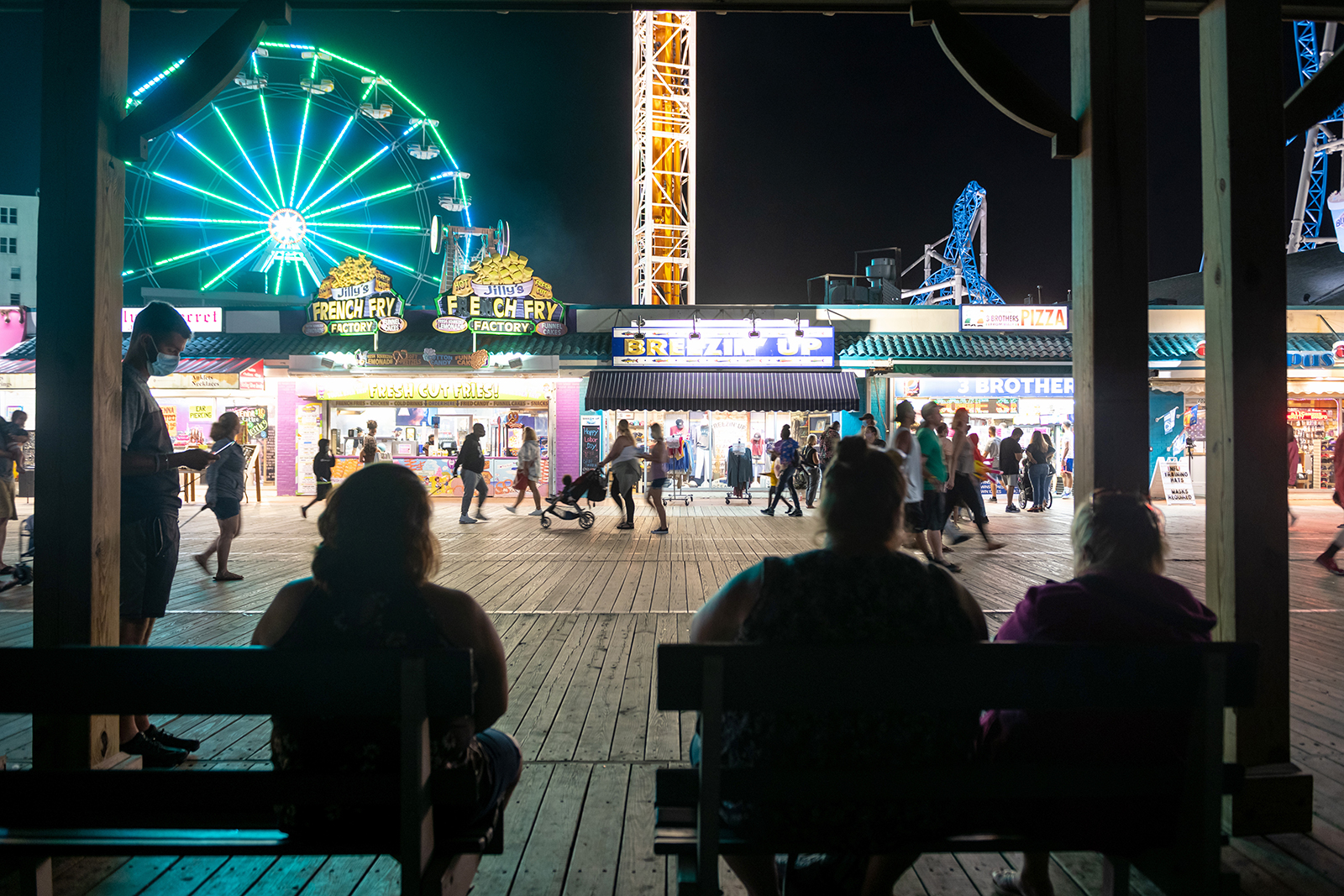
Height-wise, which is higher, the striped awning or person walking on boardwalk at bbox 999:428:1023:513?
the striped awning

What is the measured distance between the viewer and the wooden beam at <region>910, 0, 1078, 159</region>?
273 cm

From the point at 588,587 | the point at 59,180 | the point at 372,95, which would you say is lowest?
the point at 588,587

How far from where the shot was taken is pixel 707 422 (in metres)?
18.7

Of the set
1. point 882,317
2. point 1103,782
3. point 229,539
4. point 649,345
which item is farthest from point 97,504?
point 882,317

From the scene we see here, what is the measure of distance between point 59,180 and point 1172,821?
379cm

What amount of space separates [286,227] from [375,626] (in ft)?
69.9

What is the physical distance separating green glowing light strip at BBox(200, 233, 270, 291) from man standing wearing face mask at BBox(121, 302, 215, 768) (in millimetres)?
18758

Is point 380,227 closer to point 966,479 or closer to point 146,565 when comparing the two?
point 966,479

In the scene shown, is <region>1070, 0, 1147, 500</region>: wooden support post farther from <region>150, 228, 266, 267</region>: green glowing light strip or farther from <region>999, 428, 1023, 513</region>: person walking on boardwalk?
<region>150, 228, 266, 267</region>: green glowing light strip

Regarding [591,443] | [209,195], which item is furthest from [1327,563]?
[209,195]

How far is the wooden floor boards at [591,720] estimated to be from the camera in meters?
2.30

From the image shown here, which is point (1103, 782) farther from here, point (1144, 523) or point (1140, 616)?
point (1144, 523)

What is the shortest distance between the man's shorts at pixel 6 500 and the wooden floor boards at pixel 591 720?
0.73 m

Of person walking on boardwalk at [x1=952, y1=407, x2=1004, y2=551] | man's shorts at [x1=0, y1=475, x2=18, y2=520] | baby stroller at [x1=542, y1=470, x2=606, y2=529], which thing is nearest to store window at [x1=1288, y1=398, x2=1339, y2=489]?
person walking on boardwalk at [x1=952, y1=407, x2=1004, y2=551]
